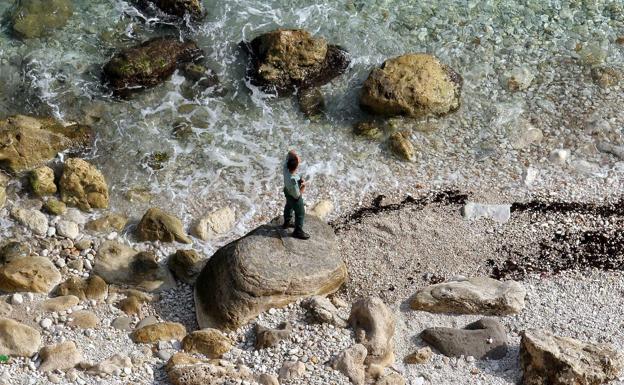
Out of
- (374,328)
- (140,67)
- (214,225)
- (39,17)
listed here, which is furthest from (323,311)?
(39,17)

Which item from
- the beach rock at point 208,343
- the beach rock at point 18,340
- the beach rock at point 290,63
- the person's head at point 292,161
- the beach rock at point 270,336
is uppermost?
the person's head at point 292,161

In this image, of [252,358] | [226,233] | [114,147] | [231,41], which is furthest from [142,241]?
[231,41]

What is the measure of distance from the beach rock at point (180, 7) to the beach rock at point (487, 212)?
8.55 metres

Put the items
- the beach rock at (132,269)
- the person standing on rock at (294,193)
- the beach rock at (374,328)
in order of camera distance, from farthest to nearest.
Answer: the beach rock at (132,269) < the person standing on rock at (294,193) < the beach rock at (374,328)

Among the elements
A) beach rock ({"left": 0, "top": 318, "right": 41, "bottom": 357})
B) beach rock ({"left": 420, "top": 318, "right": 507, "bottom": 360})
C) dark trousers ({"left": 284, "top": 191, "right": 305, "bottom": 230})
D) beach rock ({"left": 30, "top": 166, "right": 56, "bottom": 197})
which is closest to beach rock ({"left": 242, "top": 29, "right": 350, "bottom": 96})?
beach rock ({"left": 30, "top": 166, "right": 56, "bottom": 197})

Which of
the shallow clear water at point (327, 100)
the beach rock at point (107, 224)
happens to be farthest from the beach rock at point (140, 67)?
the beach rock at point (107, 224)

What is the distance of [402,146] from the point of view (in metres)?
16.7

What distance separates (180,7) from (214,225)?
6.87 m

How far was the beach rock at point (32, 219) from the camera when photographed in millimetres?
14719

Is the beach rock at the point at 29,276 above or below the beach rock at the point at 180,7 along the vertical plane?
below

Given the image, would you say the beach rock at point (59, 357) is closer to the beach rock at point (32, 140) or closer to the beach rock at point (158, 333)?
the beach rock at point (158, 333)

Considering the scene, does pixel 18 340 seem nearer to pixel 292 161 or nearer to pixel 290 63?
pixel 292 161

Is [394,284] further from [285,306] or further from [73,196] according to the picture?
[73,196]

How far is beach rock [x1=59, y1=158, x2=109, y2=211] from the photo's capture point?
15.3 metres
